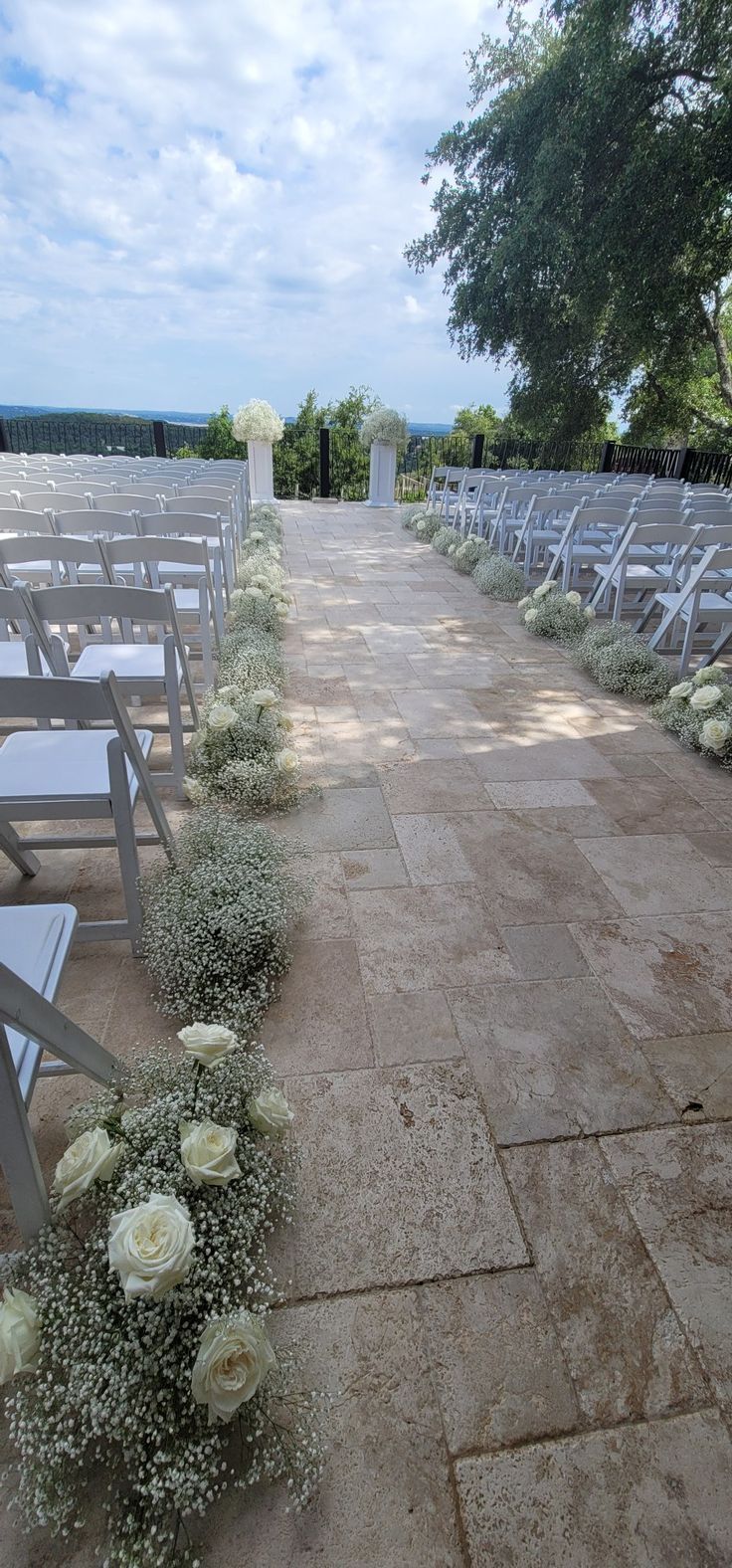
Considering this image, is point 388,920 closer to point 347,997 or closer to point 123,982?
point 347,997

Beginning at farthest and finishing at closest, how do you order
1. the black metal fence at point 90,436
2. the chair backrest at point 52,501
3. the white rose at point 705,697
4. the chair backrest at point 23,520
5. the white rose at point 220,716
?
1. the black metal fence at point 90,436
2. the chair backrest at point 52,501
3. the chair backrest at point 23,520
4. the white rose at point 705,697
5. the white rose at point 220,716

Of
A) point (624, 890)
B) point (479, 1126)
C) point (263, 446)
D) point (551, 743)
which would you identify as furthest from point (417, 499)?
point (479, 1126)

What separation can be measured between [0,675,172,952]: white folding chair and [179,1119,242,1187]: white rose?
2.82 ft

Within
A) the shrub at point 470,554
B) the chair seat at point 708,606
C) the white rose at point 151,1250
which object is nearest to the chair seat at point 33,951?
the white rose at point 151,1250

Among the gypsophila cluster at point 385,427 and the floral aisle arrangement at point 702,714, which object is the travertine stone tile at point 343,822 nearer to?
the floral aisle arrangement at point 702,714

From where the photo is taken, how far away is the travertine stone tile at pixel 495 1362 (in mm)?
1139

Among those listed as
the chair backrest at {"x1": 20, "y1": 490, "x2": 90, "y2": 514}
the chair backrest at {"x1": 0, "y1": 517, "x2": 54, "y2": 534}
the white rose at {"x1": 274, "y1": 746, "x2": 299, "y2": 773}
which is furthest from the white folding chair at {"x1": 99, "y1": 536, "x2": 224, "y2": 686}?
the white rose at {"x1": 274, "y1": 746, "x2": 299, "y2": 773}

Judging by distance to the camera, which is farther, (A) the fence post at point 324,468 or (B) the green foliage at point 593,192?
(A) the fence post at point 324,468

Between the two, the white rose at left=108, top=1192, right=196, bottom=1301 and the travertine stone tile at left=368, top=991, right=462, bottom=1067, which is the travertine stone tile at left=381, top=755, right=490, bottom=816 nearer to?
the travertine stone tile at left=368, top=991, right=462, bottom=1067

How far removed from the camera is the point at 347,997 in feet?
6.35

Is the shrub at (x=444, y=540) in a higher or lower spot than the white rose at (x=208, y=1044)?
higher

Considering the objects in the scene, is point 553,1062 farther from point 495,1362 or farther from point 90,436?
point 90,436

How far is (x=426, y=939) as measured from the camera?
216 cm

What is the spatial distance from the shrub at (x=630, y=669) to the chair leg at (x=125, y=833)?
3.15m
